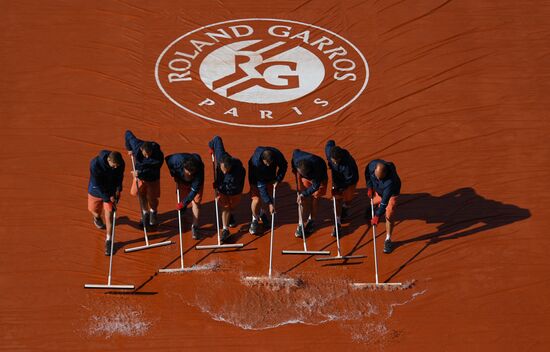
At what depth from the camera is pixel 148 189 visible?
38.4 ft

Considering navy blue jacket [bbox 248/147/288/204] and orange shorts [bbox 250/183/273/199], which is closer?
navy blue jacket [bbox 248/147/288/204]

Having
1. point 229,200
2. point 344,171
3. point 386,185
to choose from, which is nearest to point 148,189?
point 229,200

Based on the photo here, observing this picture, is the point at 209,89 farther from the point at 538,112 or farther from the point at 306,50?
the point at 538,112

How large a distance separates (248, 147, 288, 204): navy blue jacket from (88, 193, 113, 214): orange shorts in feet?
7.08

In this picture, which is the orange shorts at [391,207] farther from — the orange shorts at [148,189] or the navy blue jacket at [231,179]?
the orange shorts at [148,189]

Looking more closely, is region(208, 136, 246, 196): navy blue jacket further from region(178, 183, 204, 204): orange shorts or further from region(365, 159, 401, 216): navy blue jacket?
region(365, 159, 401, 216): navy blue jacket

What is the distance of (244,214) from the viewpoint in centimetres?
1241

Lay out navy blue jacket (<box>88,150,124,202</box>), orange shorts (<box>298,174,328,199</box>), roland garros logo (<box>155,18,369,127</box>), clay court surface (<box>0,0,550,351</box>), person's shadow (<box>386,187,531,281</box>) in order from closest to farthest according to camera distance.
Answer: clay court surface (<box>0,0,550,351</box>) < navy blue jacket (<box>88,150,124,202</box>) < orange shorts (<box>298,174,328,199</box>) < person's shadow (<box>386,187,531,281</box>) < roland garros logo (<box>155,18,369,127</box>)

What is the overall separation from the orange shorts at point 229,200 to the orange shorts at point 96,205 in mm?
1656

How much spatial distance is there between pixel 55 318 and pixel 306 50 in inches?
302

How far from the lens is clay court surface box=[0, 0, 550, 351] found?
10430 millimetres

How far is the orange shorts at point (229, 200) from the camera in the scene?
1159cm

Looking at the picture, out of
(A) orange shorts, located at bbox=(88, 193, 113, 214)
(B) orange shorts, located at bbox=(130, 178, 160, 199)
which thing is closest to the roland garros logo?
(B) orange shorts, located at bbox=(130, 178, 160, 199)

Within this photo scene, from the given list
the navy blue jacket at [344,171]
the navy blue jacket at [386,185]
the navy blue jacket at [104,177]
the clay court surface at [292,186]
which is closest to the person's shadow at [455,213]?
the clay court surface at [292,186]
